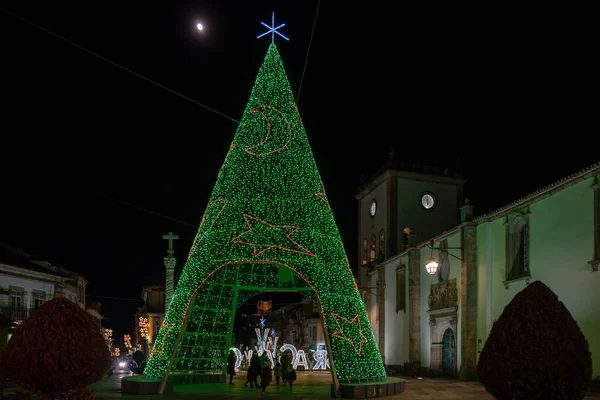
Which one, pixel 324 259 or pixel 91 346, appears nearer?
pixel 91 346

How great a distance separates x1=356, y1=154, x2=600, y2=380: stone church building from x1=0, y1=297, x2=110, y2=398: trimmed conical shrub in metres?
14.5

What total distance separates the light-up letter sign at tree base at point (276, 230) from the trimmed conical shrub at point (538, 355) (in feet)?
24.1

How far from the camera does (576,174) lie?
1886 centimetres

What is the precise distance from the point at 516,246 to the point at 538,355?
1470 cm

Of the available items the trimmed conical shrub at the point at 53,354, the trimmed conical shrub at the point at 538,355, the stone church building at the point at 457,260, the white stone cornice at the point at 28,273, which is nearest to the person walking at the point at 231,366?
the stone church building at the point at 457,260

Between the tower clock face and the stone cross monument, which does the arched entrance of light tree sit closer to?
the stone cross monument

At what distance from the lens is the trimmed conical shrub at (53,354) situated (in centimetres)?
946

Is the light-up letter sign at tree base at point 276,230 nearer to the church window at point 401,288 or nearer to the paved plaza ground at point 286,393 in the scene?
the paved plaza ground at point 286,393

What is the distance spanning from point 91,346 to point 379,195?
3463 cm

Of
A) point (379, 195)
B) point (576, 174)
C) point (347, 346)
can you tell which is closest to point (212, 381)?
point (347, 346)

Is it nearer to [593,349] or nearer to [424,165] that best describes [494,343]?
[593,349]

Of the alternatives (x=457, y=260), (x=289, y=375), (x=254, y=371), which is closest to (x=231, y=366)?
(x=254, y=371)

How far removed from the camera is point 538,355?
8.98 m

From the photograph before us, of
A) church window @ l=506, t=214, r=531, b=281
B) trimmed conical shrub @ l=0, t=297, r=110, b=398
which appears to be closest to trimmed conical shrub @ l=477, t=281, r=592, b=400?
trimmed conical shrub @ l=0, t=297, r=110, b=398
